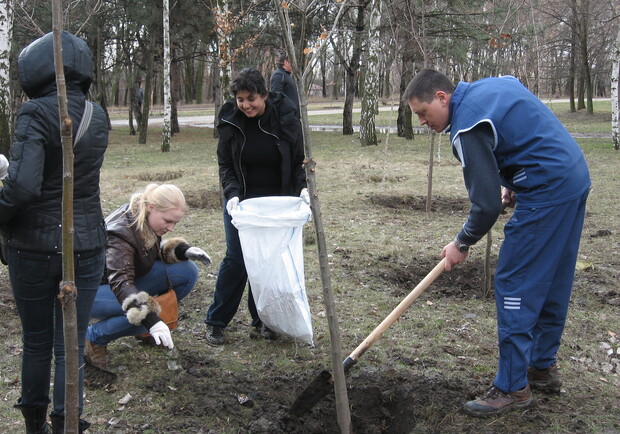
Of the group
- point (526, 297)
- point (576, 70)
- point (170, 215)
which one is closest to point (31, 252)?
point (170, 215)

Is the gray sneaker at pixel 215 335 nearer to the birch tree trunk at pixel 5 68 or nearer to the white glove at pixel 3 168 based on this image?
the white glove at pixel 3 168

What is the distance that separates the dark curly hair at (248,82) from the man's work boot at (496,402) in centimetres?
213

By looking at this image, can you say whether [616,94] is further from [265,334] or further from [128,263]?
[128,263]

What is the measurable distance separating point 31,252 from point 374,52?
1353 cm

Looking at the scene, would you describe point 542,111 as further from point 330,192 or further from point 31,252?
point 330,192

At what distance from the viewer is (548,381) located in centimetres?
324

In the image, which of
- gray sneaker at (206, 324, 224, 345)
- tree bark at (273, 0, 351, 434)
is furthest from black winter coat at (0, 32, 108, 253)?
gray sneaker at (206, 324, 224, 345)

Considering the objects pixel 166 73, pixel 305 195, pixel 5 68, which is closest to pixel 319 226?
pixel 305 195

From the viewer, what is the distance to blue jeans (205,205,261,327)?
3.83 metres

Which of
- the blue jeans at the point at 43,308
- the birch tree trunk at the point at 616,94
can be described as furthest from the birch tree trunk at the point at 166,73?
the blue jeans at the point at 43,308

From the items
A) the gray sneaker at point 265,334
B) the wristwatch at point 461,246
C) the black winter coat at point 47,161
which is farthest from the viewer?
the gray sneaker at point 265,334

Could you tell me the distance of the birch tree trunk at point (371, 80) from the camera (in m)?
14.6

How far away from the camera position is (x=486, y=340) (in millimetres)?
3945

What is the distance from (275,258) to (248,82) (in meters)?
1.06
